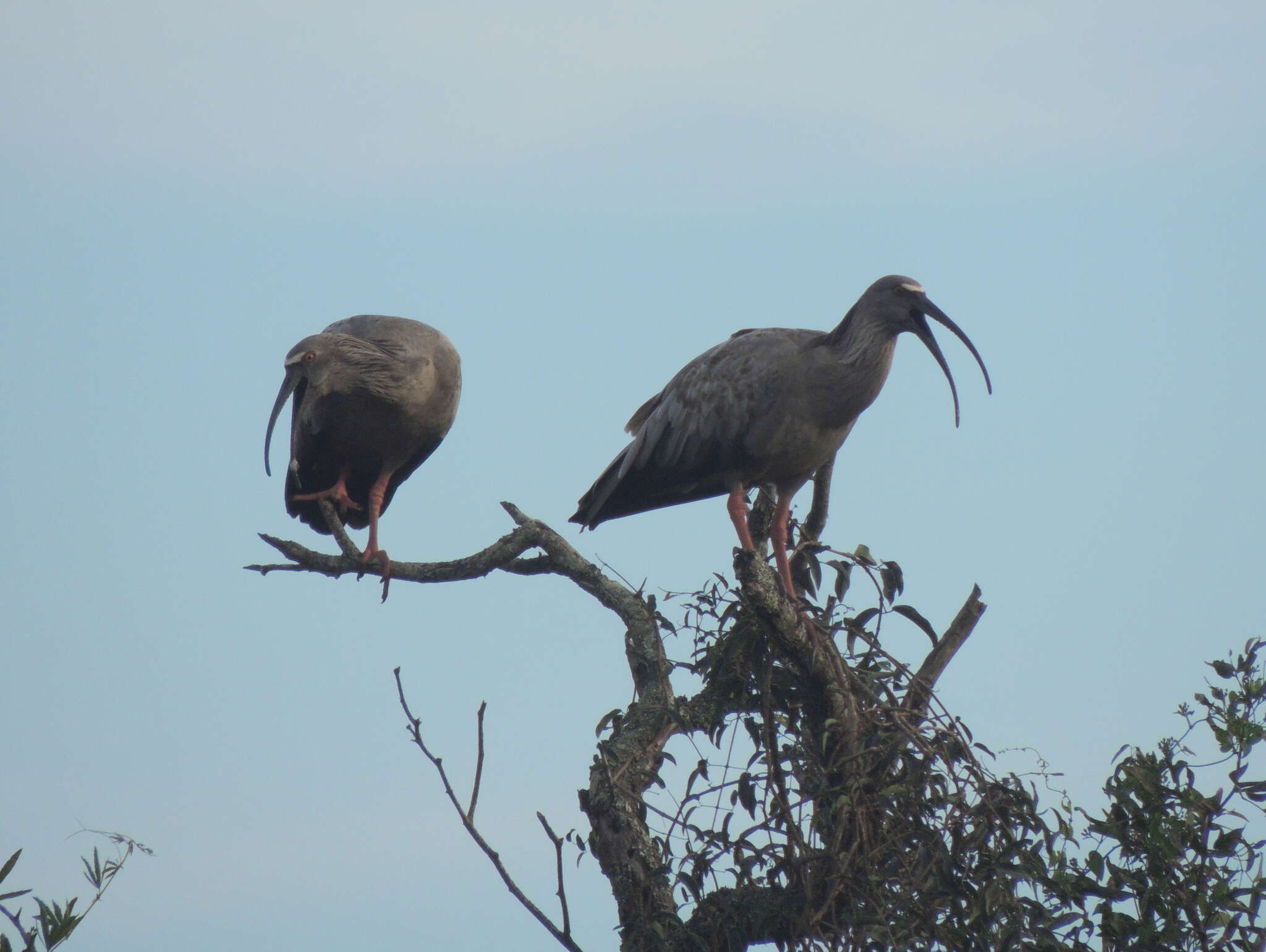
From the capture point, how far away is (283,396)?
8.27 meters

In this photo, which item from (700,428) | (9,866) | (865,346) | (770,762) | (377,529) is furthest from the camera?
(377,529)

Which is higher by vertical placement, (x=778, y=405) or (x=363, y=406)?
(x=363, y=406)

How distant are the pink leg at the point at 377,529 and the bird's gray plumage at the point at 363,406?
0.05 feet

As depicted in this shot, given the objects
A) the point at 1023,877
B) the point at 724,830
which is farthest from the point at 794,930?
the point at 1023,877

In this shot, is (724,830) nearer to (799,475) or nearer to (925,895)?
(925,895)

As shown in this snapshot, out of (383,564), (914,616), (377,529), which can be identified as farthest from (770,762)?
(377,529)

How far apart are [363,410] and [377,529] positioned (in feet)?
2.24

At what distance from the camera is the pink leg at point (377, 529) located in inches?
276

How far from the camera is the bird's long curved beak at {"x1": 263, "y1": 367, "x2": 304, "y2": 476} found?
8.12 m

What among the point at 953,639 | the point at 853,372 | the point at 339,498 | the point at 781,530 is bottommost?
the point at 953,639

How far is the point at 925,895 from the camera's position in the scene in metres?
4.29

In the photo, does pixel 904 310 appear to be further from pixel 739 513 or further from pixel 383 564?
pixel 383 564

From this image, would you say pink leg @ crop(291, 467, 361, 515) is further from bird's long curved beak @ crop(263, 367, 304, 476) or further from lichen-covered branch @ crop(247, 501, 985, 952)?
lichen-covered branch @ crop(247, 501, 985, 952)

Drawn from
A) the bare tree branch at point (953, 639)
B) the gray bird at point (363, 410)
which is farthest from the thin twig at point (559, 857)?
the gray bird at point (363, 410)
